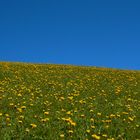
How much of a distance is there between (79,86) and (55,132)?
1013 cm

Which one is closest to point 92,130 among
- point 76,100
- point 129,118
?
point 129,118

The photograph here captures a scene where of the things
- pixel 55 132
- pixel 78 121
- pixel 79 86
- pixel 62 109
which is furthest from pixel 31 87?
pixel 55 132

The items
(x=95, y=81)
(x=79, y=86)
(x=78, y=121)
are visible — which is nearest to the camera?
(x=78, y=121)

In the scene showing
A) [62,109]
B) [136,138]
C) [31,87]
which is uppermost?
[31,87]

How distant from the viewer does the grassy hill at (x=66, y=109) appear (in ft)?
40.4

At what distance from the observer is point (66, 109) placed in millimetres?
15805

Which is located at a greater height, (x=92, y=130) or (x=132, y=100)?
(x=132, y=100)

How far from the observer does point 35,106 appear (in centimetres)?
1595

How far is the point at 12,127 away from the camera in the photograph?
12555 mm

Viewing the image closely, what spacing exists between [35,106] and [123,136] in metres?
4.57

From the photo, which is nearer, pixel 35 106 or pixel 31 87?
pixel 35 106

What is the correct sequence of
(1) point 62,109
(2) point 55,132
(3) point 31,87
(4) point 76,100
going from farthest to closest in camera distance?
(3) point 31,87, (4) point 76,100, (1) point 62,109, (2) point 55,132

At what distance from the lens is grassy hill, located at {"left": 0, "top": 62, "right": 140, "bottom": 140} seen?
1231 centimetres

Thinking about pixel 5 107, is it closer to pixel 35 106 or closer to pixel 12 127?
pixel 35 106
